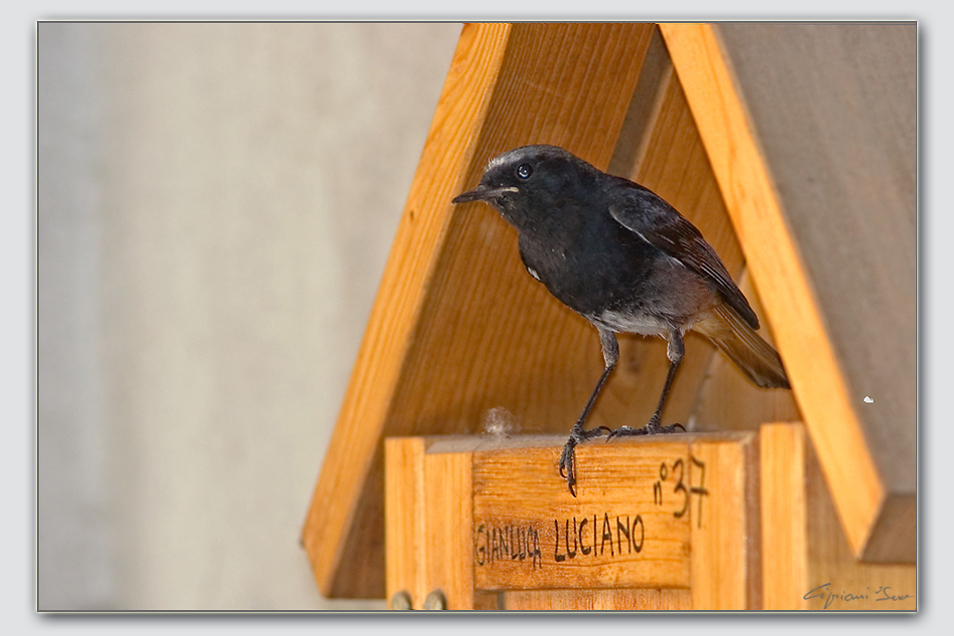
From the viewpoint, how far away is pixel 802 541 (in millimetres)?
856

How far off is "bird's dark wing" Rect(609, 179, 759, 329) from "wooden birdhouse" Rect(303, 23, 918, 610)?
0.06m

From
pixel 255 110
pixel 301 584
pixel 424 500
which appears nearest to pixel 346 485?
pixel 424 500

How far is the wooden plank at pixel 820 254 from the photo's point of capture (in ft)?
2.52

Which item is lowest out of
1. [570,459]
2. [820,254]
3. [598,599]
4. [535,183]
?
[598,599]

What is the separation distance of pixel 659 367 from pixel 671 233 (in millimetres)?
229

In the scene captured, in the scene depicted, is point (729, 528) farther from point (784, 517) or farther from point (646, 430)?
point (646, 430)

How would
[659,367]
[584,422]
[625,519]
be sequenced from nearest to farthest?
[625,519] → [584,422] → [659,367]

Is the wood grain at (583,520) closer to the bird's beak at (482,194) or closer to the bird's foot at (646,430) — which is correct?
the bird's foot at (646,430)

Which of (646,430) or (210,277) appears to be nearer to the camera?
(646,430)

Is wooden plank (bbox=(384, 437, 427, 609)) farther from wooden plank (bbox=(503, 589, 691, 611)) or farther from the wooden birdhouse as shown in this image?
wooden plank (bbox=(503, 589, 691, 611))

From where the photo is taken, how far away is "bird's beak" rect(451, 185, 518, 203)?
3.41ft

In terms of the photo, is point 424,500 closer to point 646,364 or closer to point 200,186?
point 646,364

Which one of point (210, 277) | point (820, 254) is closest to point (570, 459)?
point (820, 254)

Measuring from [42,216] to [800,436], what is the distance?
86cm
